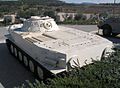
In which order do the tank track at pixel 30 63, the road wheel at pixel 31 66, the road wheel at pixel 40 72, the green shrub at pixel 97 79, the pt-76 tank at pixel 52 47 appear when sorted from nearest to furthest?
the green shrub at pixel 97 79
the pt-76 tank at pixel 52 47
the tank track at pixel 30 63
the road wheel at pixel 40 72
the road wheel at pixel 31 66

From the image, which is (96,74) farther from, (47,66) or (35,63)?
(35,63)

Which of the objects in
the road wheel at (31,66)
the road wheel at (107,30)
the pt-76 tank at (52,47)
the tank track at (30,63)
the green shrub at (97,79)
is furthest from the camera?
the road wheel at (107,30)

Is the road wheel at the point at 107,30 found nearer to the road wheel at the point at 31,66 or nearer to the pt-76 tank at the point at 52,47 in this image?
the pt-76 tank at the point at 52,47

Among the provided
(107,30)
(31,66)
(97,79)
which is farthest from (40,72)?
(107,30)

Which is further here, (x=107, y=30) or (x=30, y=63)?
(x=107, y=30)

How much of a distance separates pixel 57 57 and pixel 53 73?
52 centimetres

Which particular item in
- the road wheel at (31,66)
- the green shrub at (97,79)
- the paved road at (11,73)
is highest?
the green shrub at (97,79)

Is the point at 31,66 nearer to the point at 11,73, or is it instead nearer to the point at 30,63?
the point at 30,63

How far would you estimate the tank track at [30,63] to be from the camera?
7957 millimetres

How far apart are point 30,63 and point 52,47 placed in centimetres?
149

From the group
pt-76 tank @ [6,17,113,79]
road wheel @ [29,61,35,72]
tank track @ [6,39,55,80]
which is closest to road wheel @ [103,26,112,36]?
pt-76 tank @ [6,17,113,79]

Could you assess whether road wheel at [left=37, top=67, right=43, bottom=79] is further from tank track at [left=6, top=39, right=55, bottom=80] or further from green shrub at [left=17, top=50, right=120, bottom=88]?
green shrub at [left=17, top=50, right=120, bottom=88]

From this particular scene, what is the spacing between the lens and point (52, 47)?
27.1ft

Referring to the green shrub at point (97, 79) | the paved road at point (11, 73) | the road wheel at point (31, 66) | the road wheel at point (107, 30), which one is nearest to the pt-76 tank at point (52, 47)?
the road wheel at point (31, 66)
